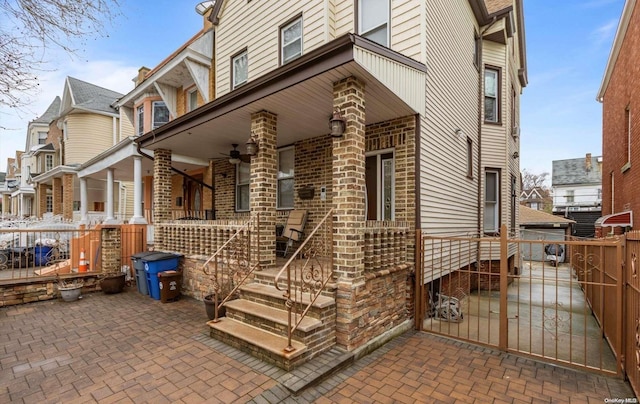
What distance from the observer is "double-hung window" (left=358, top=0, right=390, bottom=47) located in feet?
19.6

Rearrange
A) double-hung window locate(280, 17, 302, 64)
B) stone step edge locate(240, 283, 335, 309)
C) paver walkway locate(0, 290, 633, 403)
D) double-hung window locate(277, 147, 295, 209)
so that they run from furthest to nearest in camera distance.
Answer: double-hung window locate(277, 147, 295, 209) → double-hung window locate(280, 17, 302, 64) → stone step edge locate(240, 283, 335, 309) → paver walkway locate(0, 290, 633, 403)

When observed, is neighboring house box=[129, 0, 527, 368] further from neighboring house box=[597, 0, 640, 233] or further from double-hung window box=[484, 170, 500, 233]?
neighboring house box=[597, 0, 640, 233]

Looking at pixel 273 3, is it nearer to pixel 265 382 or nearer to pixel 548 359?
pixel 265 382

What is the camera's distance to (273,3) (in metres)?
7.77

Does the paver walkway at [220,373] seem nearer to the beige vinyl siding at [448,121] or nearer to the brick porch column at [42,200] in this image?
the beige vinyl siding at [448,121]

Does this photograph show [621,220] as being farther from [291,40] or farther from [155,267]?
[155,267]

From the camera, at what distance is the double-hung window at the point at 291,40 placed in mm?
7319

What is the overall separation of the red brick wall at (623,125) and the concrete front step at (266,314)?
27.6ft

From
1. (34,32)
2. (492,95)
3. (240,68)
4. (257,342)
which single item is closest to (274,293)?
(257,342)

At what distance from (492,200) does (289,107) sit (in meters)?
7.34

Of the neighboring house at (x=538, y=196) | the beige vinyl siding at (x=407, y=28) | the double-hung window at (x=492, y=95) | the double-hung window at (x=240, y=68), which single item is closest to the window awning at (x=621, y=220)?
the double-hung window at (x=492, y=95)

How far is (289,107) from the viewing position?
5.23 metres

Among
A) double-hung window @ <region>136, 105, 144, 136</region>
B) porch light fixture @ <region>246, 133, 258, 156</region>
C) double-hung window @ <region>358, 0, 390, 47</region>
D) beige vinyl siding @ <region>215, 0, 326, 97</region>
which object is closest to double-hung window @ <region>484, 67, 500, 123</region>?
double-hung window @ <region>358, 0, 390, 47</region>

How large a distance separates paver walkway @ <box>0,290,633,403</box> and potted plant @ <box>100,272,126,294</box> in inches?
79.9
